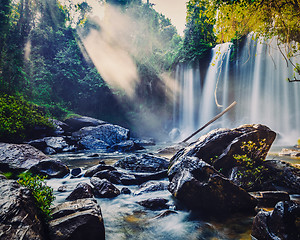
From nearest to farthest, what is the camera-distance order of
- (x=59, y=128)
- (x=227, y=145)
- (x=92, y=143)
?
(x=227, y=145) < (x=92, y=143) < (x=59, y=128)

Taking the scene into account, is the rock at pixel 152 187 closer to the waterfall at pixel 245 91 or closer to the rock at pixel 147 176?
the rock at pixel 147 176

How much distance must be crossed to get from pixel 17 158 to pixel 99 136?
29.7ft

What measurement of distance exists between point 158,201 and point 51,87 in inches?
965

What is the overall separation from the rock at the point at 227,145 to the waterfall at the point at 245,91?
35.6ft

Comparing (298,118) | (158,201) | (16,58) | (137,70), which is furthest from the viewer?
(137,70)

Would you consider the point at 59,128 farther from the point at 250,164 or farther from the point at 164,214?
the point at 250,164

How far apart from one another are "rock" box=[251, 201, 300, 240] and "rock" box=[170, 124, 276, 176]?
2.56 meters

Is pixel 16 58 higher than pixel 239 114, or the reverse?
pixel 16 58

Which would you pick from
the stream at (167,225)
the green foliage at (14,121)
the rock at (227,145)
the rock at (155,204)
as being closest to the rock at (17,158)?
the green foliage at (14,121)

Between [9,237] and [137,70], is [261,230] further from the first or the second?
[137,70]

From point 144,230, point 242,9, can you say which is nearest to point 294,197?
point 144,230

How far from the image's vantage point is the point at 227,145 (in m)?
5.17

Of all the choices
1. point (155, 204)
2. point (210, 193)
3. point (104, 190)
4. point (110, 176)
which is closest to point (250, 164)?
point (210, 193)

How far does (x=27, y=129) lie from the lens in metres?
12.2
